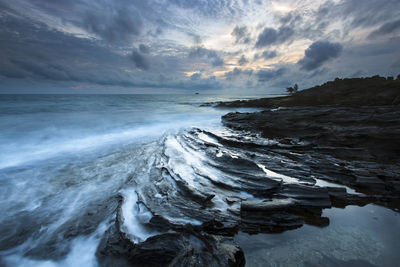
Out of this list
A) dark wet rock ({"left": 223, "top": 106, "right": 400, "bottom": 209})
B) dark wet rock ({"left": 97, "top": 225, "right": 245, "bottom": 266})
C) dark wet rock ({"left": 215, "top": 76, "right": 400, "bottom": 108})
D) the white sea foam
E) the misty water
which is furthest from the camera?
dark wet rock ({"left": 215, "top": 76, "right": 400, "bottom": 108})

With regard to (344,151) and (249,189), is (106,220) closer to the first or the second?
(249,189)

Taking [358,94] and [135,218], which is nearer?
[135,218]

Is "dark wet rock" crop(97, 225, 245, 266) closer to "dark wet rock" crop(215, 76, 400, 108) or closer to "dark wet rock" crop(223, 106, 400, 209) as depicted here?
"dark wet rock" crop(223, 106, 400, 209)

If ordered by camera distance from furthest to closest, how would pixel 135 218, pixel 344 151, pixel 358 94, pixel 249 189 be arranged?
pixel 358 94 → pixel 344 151 → pixel 249 189 → pixel 135 218

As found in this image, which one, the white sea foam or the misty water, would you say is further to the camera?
the white sea foam

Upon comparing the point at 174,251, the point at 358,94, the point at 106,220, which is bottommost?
the point at 106,220

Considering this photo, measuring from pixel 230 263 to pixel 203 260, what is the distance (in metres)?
0.45

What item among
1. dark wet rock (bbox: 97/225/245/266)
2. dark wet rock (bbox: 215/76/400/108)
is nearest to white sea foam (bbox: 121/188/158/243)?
dark wet rock (bbox: 97/225/245/266)

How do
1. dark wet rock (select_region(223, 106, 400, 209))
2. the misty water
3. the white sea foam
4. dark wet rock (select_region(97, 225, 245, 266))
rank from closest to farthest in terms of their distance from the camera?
dark wet rock (select_region(97, 225, 245, 266))
the misty water
the white sea foam
dark wet rock (select_region(223, 106, 400, 209))

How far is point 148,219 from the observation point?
160 inches

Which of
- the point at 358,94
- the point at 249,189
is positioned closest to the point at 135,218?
the point at 249,189

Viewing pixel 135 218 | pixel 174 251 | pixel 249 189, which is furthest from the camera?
pixel 249 189

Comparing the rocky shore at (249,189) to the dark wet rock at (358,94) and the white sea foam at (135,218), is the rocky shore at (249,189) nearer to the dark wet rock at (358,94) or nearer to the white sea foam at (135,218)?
the white sea foam at (135,218)

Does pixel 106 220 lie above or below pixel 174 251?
below
